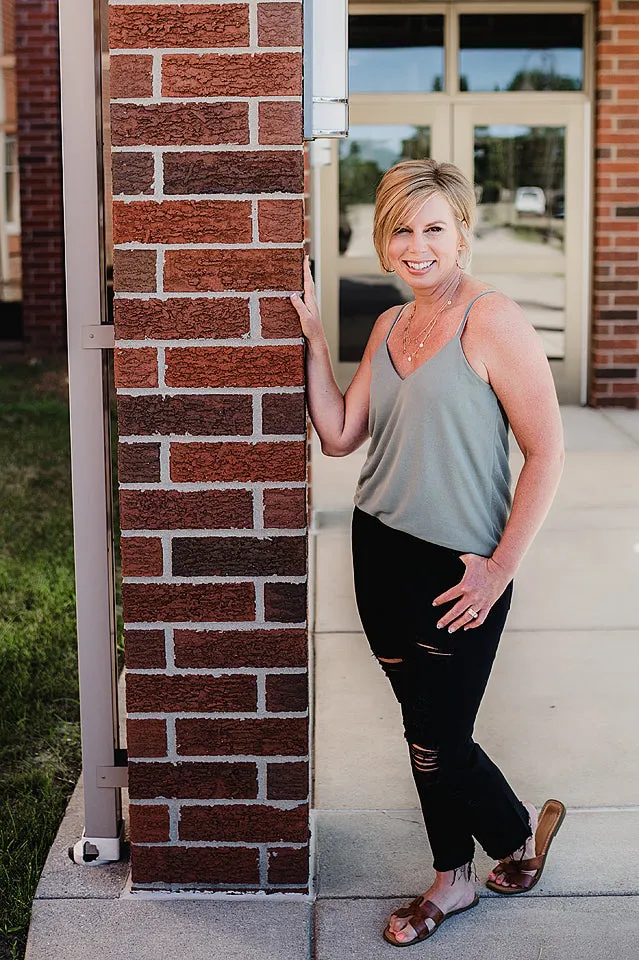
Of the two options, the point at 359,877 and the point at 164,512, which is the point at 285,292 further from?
the point at 359,877

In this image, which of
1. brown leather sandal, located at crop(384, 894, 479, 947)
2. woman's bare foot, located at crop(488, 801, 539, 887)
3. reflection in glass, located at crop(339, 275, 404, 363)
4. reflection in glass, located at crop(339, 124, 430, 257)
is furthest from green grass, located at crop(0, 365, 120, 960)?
reflection in glass, located at crop(339, 124, 430, 257)

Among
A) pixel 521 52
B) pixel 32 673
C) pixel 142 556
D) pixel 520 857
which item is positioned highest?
pixel 521 52

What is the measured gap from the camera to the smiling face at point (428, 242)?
265cm

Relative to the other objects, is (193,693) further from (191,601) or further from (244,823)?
(244,823)

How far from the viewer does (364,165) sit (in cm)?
1070

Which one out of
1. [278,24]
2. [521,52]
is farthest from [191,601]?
[521,52]

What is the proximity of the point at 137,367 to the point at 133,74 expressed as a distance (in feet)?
2.05

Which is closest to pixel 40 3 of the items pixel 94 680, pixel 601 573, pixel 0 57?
pixel 0 57

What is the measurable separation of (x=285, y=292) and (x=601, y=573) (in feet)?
11.5

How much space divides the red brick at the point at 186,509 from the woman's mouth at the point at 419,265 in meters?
0.61

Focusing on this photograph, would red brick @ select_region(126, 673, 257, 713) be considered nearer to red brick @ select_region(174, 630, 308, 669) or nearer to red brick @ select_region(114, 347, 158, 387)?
red brick @ select_region(174, 630, 308, 669)

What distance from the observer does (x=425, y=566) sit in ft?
8.95

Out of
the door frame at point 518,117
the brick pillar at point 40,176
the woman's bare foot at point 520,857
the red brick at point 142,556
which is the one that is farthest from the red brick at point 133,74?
the brick pillar at point 40,176

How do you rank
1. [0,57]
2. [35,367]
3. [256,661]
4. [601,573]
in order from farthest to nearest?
[0,57]
[35,367]
[601,573]
[256,661]
